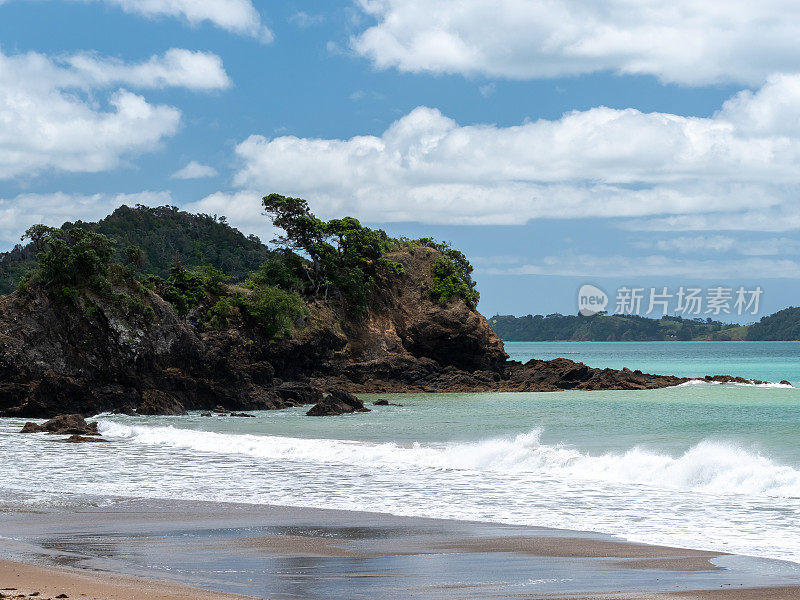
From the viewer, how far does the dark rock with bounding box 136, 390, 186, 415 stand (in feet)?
100

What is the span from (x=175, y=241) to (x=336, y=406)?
167 ft

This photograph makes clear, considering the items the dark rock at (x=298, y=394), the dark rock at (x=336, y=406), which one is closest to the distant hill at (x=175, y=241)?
the dark rock at (x=298, y=394)

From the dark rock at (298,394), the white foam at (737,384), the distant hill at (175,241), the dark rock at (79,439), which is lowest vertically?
the dark rock at (79,439)

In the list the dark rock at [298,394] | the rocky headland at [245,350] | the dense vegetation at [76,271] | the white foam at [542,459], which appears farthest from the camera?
the dark rock at [298,394]

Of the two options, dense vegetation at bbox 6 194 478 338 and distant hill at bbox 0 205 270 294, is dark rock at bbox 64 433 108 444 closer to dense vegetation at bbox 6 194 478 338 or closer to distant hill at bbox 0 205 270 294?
dense vegetation at bbox 6 194 478 338

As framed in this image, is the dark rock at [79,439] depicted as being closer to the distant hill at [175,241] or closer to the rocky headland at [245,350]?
the rocky headland at [245,350]

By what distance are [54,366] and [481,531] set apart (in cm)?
2549

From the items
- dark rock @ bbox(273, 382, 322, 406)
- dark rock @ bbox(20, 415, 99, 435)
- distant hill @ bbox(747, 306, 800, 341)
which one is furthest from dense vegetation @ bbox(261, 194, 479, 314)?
distant hill @ bbox(747, 306, 800, 341)

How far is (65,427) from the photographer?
22.9 metres

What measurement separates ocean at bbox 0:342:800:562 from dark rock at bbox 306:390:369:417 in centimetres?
202

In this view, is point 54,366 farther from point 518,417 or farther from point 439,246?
point 439,246

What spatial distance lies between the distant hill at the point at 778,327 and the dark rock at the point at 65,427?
17234cm

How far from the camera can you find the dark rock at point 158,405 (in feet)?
100

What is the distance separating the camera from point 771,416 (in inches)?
1102
